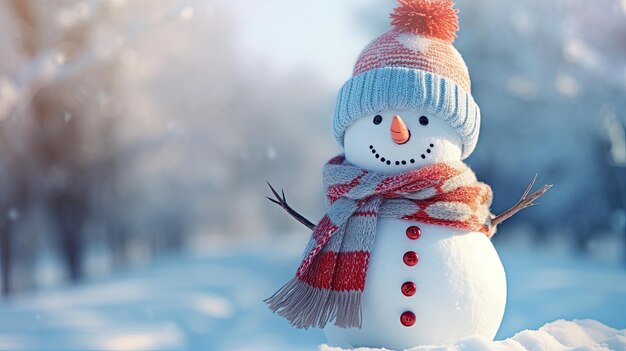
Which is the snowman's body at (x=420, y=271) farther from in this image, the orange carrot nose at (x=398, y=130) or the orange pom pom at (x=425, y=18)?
the orange pom pom at (x=425, y=18)

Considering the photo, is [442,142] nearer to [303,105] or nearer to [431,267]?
[431,267]

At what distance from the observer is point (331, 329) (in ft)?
8.32

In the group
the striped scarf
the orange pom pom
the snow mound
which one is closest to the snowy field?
the snow mound

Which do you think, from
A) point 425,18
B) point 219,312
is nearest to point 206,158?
point 219,312

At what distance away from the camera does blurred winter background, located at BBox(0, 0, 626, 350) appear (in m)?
5.55

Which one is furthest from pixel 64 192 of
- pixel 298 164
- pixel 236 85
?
pixel 298 164

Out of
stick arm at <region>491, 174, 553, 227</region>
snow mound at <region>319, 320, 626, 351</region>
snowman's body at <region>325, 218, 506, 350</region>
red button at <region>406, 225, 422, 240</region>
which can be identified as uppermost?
stick arm at <region>491, 174, 553, 227</region>

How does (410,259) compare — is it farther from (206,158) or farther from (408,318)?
(206,158)

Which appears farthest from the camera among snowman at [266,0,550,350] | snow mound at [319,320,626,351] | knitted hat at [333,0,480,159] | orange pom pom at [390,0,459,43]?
orange pom pom at [390,0,459,43]

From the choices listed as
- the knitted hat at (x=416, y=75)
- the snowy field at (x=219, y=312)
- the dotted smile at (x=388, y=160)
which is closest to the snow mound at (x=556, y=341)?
the snowy field at (x=219, y=312)

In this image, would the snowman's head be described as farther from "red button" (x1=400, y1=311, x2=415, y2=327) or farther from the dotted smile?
"red button" (x1=400, y1=311, x2=415, y2=327)

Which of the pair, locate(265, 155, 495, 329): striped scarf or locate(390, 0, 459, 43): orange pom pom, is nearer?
locate(265, 155, 495, 329): striped scarf

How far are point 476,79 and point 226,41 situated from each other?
14.9ft

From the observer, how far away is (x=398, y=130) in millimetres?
2402
